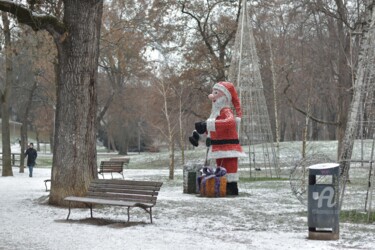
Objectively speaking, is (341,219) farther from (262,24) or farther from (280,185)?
(262,24)

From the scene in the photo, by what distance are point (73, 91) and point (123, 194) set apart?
3245mm

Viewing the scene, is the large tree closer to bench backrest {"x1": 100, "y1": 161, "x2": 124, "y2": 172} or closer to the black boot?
the black boot

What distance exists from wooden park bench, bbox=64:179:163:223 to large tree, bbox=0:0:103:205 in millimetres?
1591

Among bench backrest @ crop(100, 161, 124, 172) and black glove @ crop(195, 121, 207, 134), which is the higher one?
black glove @ crop(195, 121, 207, 134)

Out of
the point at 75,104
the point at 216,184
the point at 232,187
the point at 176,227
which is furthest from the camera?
the point at 232,187

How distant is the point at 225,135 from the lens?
1549 centimetres

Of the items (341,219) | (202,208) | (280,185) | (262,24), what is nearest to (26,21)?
(202,208)

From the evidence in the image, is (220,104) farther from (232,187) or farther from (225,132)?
(232,187)

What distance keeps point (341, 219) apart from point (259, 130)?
39.3 ft

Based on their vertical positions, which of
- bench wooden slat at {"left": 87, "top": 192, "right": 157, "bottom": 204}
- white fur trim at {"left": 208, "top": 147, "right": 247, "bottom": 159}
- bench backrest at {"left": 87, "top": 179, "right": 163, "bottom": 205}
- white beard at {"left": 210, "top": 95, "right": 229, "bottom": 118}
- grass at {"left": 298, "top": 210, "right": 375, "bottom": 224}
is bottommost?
grass at {"left": 298, "top": 210, "right": 375, "bottom": 224}

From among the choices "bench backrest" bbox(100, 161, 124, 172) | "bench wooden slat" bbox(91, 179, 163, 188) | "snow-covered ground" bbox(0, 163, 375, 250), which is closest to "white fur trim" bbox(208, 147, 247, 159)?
"snow-covered ground" bbox(0, 163, 375, 250)

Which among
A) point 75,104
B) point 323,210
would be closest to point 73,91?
point 75,104

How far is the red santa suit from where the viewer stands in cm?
1542

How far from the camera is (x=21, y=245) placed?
8172 millimetres
